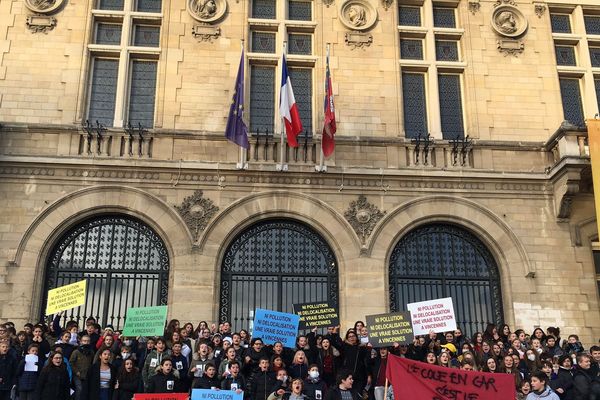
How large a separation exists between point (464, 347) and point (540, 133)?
8.66 meters

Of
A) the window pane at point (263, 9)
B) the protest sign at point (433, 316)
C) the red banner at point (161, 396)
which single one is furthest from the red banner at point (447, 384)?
the window pane at point (263, 9)

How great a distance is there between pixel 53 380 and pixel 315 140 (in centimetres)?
968

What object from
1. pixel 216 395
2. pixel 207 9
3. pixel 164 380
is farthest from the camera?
pixel 207 9

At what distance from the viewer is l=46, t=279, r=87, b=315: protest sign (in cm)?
1445

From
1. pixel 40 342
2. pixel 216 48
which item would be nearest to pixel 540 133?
pixel 216 48

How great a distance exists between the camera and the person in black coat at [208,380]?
37.4 ft

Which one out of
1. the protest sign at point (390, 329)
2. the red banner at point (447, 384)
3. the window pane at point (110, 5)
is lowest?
the red banner at point (447, 384)

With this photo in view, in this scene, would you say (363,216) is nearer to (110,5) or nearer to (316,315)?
(316,315)

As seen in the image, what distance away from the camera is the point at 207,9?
19625 millimetres

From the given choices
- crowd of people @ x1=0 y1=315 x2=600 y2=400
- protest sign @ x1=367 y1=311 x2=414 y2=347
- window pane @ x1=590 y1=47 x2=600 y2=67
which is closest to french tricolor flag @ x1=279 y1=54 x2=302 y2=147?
crowd of people @ x1=0 y1=315 x2=600 y2=400

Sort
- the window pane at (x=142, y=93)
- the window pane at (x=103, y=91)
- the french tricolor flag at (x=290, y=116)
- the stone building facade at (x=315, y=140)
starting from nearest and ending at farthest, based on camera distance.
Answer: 1. the stone building facade at (x=315, y=140)
2. the french tricolor flag at (x=290, y=116)
3. the window pane at (x=103, y=91)
4. the window pane at (x=142, y=93)

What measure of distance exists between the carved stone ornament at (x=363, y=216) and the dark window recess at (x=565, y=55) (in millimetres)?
7836

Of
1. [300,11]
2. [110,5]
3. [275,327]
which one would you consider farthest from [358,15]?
[275,327]

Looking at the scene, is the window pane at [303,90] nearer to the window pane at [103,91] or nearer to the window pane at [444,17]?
the window pane at [444,17]
